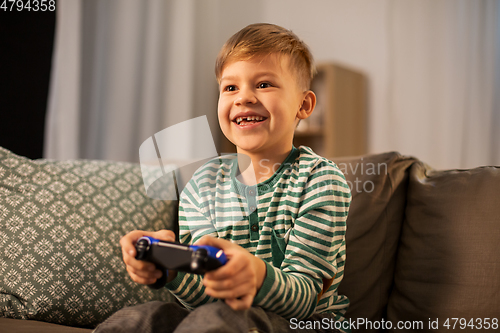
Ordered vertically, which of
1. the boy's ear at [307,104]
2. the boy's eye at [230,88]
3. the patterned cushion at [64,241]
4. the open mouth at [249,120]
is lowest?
the patterned cushion at [64,241]

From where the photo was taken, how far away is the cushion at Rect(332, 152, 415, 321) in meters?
0.95

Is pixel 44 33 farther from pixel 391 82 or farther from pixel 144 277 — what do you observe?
pixel 391 82

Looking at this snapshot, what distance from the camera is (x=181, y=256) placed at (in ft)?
1.54

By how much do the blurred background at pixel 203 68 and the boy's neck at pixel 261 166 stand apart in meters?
1.12

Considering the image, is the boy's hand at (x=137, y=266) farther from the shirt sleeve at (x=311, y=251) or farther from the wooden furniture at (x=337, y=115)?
the wooden furniture at (x=337, y=115)

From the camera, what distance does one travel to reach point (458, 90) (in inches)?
84.3

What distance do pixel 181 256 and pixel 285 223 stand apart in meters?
0.28

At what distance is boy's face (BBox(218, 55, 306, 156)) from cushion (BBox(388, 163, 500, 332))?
0.42 m

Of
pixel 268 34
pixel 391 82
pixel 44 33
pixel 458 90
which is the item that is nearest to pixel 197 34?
pixel 44 33

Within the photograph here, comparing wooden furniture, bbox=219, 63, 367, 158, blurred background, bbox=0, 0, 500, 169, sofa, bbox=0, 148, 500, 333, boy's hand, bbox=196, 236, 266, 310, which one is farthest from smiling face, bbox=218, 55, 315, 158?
wooden furniture, bbox=219, 63, 367, 158

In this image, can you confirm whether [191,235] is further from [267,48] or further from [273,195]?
[267,48]

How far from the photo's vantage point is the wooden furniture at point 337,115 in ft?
7.93

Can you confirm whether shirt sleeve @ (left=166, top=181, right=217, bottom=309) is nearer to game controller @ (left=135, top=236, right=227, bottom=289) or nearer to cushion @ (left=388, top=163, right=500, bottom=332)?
game controller @ (left=135, top=236, right=227, bottom=289)

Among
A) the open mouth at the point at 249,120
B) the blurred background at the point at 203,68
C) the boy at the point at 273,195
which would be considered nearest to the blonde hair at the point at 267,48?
the boy at the point at 273,195
